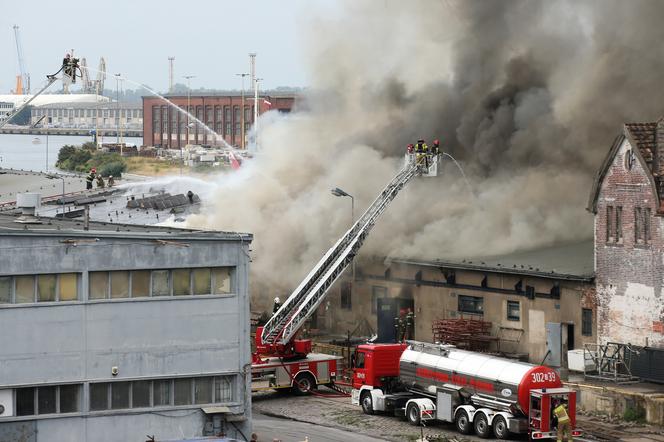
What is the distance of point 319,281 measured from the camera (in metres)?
41.9

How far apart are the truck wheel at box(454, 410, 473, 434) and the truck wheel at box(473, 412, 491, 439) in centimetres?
18

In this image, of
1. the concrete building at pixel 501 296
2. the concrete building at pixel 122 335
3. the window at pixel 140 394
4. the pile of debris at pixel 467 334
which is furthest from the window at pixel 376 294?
the window at pixel 140 394

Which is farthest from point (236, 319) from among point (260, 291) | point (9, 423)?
point (260, 291)

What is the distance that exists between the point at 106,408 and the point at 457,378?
10.2m

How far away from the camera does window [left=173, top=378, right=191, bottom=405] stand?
26.9m

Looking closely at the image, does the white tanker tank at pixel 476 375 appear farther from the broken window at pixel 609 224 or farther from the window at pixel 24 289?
the window at pixel 24 289

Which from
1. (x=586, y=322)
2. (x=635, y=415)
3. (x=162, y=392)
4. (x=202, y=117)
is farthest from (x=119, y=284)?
(x=202, y=117)

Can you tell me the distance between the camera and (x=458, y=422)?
1272 inches

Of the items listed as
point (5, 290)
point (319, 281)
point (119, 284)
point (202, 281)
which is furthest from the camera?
point (319, 281)

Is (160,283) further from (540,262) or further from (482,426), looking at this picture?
(540,262)

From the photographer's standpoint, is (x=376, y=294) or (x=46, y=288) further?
(x=376, y=294)

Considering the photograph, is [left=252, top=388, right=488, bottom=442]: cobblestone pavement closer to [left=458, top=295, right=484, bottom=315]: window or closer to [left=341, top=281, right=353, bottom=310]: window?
[left=458, top=295, right=484, bottom=315]: window

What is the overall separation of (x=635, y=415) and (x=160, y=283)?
44.3 feet

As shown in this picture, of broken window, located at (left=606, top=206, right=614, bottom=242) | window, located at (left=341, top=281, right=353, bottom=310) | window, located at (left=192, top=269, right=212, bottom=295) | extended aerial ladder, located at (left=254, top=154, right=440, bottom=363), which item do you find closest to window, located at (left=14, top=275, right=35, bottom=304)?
window, located at (left=192, top=269, right=212, bottom=295)
